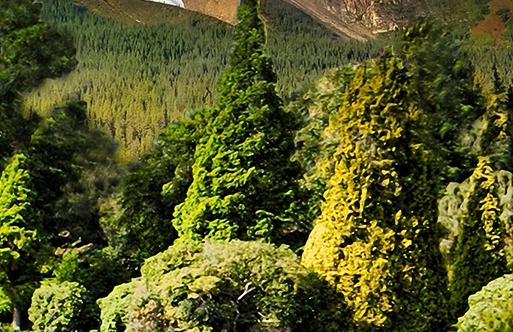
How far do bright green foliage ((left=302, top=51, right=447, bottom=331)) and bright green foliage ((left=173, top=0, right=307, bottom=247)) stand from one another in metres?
1.91

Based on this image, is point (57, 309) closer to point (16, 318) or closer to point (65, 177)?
point (16, 318)

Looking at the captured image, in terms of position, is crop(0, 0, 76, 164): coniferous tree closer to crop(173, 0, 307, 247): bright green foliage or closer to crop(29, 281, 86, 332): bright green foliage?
crop(29, 281, 86, 332): bright green foliage

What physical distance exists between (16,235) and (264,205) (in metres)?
5.17

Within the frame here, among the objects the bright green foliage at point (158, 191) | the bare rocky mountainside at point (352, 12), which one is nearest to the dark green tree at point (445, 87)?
the bright green foliage at point (158, 191)

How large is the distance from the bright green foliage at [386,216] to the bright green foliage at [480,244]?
1199mm

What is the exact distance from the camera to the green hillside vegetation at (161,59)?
112 ft

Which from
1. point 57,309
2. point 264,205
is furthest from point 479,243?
point 57,309

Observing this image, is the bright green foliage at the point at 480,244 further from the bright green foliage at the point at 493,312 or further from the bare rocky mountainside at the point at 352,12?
the bare rocky mountainside at the point at 352,12

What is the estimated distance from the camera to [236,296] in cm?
873

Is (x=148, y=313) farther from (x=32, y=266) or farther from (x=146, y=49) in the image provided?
(x=146, y=49)

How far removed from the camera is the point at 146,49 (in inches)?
1609

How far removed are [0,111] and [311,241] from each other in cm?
824

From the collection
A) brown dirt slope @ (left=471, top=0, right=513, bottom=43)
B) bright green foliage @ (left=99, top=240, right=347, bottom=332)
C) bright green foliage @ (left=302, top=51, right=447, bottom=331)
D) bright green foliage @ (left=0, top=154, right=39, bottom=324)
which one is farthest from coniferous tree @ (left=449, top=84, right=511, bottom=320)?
brown dirt slope @ (left=471, top=0, right=513, bottom=43)

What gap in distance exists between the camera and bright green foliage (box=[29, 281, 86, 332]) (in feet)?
39.3
